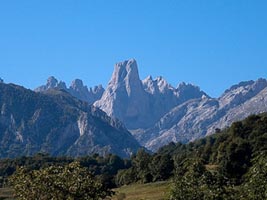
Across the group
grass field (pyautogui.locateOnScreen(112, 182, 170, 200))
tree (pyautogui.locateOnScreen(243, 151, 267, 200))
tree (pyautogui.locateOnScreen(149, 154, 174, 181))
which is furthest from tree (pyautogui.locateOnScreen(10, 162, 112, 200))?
tree (pyautogui.locateOnScreen(149, 154, 174, 181))

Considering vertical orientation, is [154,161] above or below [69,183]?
above

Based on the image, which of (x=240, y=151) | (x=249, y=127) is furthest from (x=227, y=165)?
(x=249, y=127)

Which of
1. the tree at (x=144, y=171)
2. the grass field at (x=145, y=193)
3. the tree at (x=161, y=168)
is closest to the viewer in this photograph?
the grass field at (x=145, y=193)

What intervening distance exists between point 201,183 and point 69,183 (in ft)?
29.0

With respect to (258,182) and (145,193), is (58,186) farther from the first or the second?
(145,193)

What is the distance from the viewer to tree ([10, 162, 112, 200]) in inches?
1538

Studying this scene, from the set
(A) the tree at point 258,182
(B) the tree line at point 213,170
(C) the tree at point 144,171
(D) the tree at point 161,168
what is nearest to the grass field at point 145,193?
(B) the tree line at point 213,170

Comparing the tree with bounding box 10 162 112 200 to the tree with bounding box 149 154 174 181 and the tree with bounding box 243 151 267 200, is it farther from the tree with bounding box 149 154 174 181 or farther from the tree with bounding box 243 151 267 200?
the tree with bounding box 149 154 174 181

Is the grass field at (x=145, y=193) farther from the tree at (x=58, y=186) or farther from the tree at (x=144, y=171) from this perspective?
the tree at (x=58, y=186)

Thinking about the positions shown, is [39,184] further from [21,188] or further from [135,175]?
[135,175]

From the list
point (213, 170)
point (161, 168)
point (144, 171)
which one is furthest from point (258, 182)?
point (144, 171)

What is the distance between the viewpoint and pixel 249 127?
15150 centimetres

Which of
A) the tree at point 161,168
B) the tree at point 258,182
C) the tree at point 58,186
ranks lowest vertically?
the tree at point 258,182

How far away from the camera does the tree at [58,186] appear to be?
39062 mm
